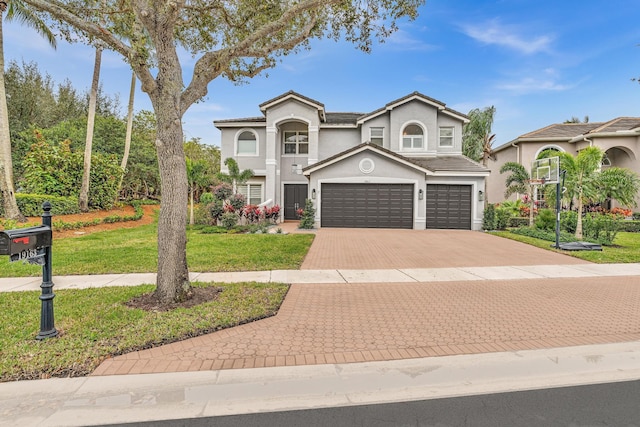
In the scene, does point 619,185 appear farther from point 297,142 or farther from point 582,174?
point 297,142

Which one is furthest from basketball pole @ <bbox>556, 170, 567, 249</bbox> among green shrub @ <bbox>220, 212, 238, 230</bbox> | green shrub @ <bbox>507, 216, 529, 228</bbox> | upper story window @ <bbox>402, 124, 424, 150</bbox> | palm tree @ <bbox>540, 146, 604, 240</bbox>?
green shrub @ <bbox>220, 212, 238, 230</bbox>

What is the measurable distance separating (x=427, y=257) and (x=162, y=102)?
8586 millimetres

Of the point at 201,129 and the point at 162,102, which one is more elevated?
the point at 201,129

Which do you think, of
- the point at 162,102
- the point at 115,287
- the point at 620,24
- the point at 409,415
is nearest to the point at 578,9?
the point at 620,24

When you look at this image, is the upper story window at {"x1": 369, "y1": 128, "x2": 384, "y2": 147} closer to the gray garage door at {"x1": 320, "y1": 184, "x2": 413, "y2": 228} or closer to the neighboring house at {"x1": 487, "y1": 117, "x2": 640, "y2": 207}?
the gray garage door at {"x1": 320, "y1": 184, "x2": 413, "y2": 228}

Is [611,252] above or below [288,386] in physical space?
above

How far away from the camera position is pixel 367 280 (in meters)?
7.52

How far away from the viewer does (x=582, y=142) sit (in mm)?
23234

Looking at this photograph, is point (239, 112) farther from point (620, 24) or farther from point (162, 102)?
point (620, 24)

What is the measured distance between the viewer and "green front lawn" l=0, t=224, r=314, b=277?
27.5ft

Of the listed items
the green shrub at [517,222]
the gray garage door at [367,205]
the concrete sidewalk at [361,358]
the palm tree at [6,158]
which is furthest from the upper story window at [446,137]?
the palm tree at [6,158]

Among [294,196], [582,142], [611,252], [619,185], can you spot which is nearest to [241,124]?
[294,196]

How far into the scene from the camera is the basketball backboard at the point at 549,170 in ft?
43.1

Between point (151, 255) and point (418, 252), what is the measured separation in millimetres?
8916
